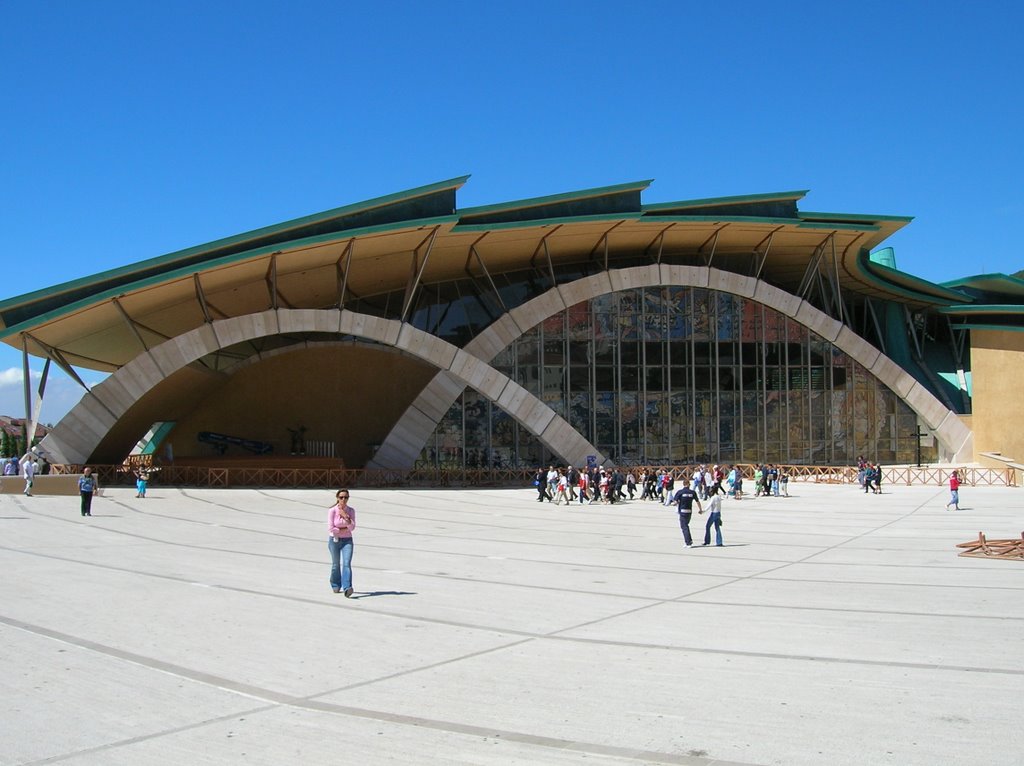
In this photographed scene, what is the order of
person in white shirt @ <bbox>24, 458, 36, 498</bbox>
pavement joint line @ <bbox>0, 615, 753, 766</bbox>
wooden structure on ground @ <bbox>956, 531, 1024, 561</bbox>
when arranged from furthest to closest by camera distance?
person in white shirt @ <bbox>24, 458, 36, 498</bbox> → wooden structure on ground @ <bbox>956, 531, 1024, 561</bbox> → pavement joint line @ <bbox>0, 615, 753, 766</bbox>

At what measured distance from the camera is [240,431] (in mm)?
50625

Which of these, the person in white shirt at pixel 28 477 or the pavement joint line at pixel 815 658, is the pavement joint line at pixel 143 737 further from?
the person in white shirt at pixel 28 477

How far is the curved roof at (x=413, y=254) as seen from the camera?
3569 cm

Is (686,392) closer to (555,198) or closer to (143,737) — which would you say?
(555,198)

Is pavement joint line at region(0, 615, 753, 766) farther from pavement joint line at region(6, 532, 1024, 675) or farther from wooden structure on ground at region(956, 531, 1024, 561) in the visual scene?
wooden structure on ground at region(956, 531, 1024, 561)

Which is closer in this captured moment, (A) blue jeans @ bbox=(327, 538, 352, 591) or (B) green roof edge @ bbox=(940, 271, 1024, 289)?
(A) blue jeans @ bbox=(327, 538, 352, 591)

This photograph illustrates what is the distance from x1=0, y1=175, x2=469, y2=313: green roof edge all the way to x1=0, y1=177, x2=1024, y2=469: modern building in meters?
1.72

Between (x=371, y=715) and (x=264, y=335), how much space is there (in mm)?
31319

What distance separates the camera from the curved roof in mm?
35688

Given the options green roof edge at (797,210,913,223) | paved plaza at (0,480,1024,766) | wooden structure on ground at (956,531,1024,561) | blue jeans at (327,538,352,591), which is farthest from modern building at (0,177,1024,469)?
blue jeans at (327,538,352,591)

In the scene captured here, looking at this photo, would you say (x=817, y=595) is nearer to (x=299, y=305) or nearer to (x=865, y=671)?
(x=865, y=671)

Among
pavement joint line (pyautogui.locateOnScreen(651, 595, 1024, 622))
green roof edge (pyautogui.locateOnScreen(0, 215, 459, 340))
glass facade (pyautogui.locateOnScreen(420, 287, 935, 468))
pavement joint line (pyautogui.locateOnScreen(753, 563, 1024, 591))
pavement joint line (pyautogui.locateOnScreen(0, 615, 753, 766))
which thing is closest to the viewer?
pavement joint line (pyautogui.locateOnScreen(0, 615, 753, 766))

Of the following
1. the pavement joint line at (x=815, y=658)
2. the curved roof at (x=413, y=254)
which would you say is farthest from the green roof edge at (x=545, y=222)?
the pavement joint line at (x=815, y=658)

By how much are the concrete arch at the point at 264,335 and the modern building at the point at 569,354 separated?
124mm
